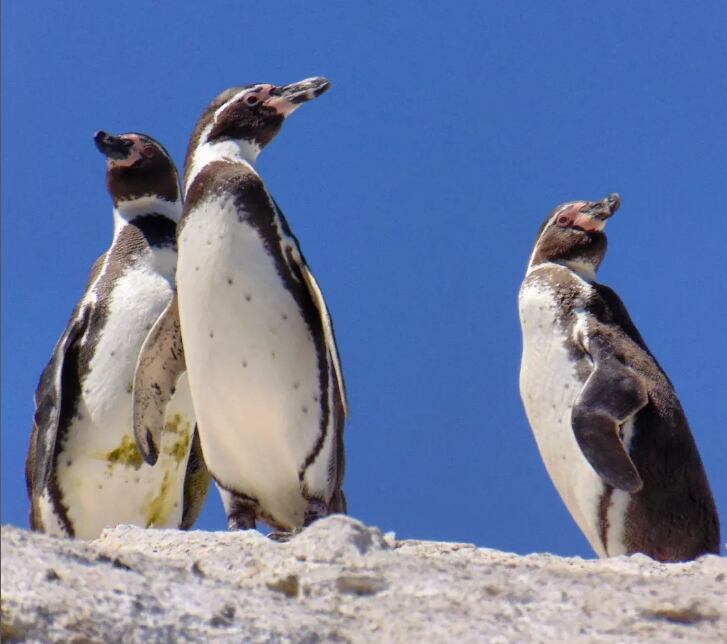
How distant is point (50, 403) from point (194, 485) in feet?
2.29

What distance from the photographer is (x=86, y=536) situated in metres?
5.48

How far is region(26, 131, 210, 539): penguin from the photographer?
5496 millimetres

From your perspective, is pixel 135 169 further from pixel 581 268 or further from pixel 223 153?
pixel 581 268

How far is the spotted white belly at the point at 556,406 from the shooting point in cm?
536

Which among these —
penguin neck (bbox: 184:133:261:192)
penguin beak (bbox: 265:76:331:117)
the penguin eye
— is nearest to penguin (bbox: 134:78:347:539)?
penguin neck (bbox: 184:133:261:192)

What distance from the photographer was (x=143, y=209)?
242 inches

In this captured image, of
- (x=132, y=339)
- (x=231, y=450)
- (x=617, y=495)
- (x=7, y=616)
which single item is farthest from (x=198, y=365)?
(x=7, y=616)

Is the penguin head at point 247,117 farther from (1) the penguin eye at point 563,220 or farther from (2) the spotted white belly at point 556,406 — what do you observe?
(1) the penguin eye at point 563,220

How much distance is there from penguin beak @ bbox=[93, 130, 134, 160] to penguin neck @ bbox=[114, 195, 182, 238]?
0.66ft

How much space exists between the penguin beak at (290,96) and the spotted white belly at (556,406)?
4.16 feet

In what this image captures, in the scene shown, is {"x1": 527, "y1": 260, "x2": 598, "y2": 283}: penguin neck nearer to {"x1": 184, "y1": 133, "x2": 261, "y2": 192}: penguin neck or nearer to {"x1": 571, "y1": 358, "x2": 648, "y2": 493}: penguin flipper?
{"x1": 571, "y1": 358, "x2": 648, "y2": 493}: penguin flipper

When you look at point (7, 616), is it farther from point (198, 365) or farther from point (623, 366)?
point (623, 366)

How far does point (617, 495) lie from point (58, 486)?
2099 mm

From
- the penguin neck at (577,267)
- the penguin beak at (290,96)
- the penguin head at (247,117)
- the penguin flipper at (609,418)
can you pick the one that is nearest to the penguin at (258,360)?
the penguin head at (247,117)
